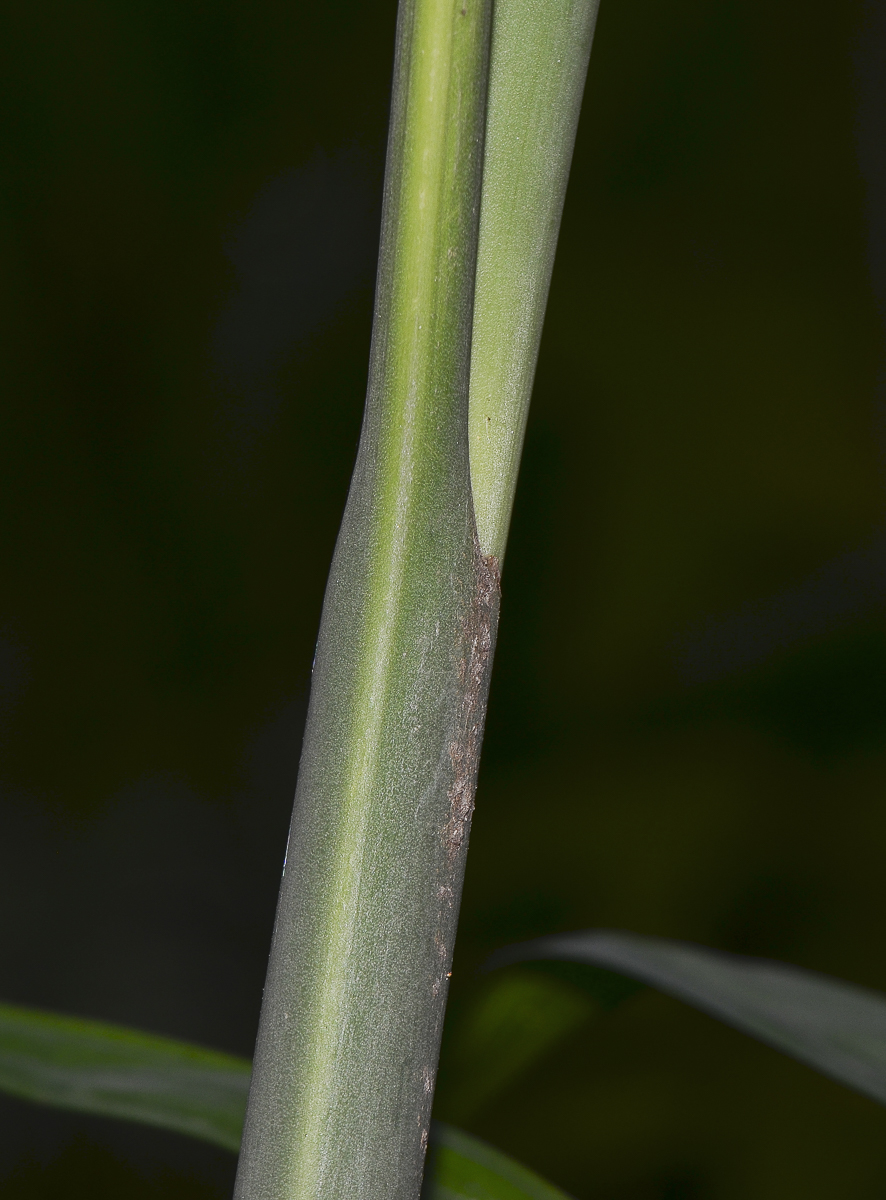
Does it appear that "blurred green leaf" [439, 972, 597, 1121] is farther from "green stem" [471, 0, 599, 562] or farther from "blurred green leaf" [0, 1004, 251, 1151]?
"green stem" [471, 0, 599, 562]

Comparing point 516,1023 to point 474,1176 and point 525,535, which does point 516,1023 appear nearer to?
point 474,1176

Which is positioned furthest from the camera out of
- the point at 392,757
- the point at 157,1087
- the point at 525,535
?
the point at 525,535

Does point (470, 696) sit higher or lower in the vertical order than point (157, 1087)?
higher

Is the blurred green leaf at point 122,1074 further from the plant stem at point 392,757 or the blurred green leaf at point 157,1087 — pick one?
the plant stem at point 392,757

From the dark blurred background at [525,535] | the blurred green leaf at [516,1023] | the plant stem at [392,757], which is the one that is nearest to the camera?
the plant stem at [392,757]

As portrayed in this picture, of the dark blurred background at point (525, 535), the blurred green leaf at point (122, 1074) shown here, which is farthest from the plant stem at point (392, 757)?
the dark blurred background at point (525, 535)

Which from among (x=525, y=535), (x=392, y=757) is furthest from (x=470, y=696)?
(x=525, y=535)

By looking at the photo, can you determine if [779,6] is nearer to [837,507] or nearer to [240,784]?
[837,507]
